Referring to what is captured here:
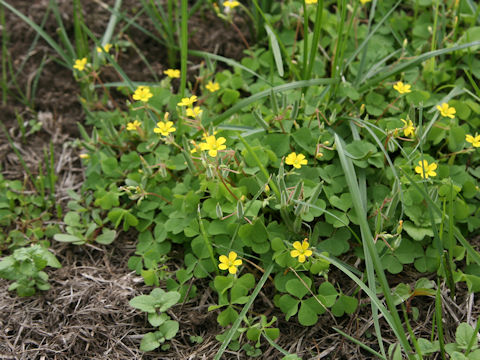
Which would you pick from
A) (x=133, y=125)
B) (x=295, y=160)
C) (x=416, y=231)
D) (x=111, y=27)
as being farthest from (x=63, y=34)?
(x=416, y=231)

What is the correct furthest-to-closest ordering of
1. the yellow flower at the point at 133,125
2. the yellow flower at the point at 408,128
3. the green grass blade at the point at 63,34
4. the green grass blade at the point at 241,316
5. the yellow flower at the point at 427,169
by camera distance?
1. the green grass blade at the point at 63,34
2. the yellow flower at the point at 133,125
3. the yellow flower at the point at 408,128
4. the yellow flower at the point at 427,169
5. the green grass blade at the point at 241,316

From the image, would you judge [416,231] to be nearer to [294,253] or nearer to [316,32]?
[294,253]

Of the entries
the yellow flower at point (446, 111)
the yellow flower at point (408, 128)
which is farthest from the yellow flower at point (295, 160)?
the yellow flower at point (446, 111)

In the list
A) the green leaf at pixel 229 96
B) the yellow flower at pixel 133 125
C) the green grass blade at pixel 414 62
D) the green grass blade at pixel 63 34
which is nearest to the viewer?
the green grass blade at pixel 414 62

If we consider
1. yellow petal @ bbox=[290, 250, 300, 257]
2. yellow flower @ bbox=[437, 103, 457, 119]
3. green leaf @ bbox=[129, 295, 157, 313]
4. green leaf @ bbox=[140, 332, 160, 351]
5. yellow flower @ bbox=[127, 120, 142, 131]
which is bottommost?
green leaf @ bbox=[140, 332, 160, 351]

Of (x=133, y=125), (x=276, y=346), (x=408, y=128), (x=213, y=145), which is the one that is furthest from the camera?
(x=133, y=125)

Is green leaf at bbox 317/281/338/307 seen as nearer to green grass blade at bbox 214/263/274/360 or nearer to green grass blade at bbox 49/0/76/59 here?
green grass blade at bbox 214/263/274/360

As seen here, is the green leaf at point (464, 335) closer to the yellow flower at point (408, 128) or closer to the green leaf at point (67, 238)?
the yellow flower at point (408, 128)

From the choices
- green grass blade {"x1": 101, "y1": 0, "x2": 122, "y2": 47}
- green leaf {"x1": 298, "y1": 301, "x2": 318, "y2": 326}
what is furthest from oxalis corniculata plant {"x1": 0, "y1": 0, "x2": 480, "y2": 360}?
green grass blade {"x1": 101, "y1": 0, "x2": 122, "y2": 47}

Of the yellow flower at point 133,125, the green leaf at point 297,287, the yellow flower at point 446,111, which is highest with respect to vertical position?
the yellow flower at point 446,111
